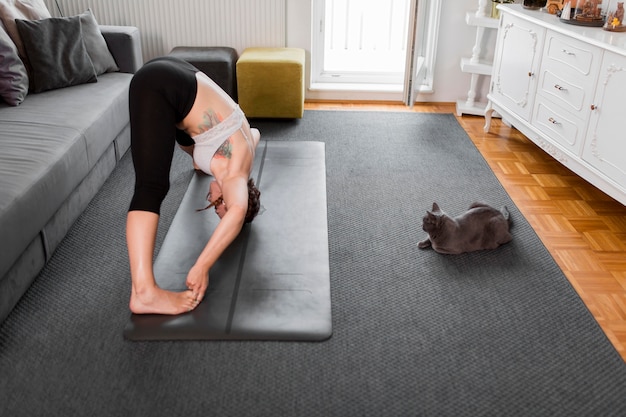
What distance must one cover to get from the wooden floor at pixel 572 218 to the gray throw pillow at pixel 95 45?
7.67 ft

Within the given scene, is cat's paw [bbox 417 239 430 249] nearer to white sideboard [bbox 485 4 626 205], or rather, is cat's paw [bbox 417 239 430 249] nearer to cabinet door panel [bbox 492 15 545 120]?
white sideboard [bbox 485 4 626 205]

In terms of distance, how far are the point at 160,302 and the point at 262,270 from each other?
41 centimetres

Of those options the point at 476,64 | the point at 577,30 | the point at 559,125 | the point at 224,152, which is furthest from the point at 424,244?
the point at 476,64

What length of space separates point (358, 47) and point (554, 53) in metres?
3.02

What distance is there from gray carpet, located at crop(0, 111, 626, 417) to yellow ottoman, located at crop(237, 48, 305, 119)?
141cm

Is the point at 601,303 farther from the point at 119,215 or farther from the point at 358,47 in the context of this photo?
the point at 358,47

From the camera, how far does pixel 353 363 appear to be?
195cm

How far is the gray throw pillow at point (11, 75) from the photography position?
3.09 meters

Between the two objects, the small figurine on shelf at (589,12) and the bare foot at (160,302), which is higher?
the small figurine on shelf at (589,12)

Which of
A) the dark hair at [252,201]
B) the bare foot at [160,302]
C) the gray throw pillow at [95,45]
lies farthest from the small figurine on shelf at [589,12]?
the gray throw pillow at [95,45]

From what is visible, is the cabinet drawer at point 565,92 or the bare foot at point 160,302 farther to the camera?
the cabinet drawer at point 565,92

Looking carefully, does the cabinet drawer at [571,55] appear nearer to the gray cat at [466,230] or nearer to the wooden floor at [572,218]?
the wooden floor at [572,218]

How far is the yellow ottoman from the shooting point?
401 cm

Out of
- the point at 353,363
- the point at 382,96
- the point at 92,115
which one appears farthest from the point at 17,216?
the point at 382,96
